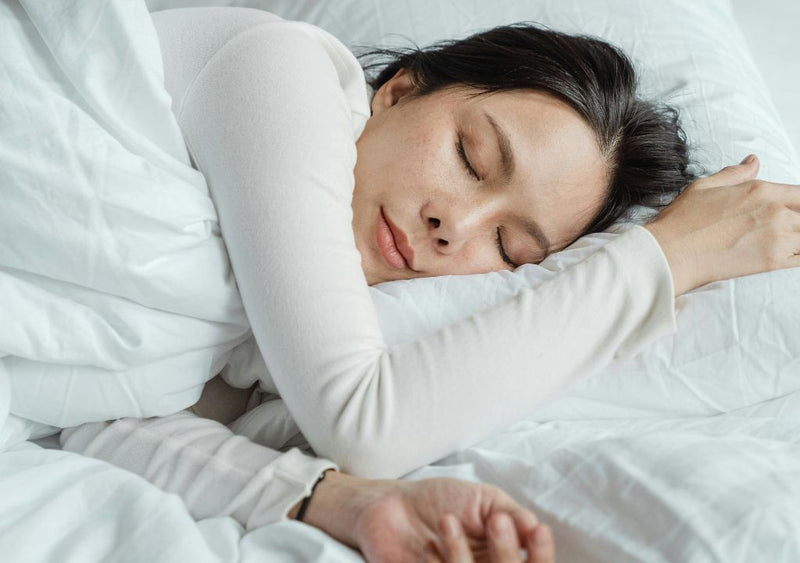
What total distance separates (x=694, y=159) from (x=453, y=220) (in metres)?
0.54

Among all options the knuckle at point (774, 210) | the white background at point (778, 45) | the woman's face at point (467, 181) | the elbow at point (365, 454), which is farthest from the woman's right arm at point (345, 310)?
the white background at point (778, 45)

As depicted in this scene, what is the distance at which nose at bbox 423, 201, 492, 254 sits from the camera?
1.09 metres

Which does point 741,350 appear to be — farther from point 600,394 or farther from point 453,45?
point 453,45

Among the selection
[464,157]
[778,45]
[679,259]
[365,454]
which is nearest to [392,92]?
[464,157]

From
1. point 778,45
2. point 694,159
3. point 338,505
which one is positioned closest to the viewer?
point 338,505

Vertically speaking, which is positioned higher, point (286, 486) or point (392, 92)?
point (392, 92)

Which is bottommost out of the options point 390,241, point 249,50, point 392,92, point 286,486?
point 286,486

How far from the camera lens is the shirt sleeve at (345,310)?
0.90 metres

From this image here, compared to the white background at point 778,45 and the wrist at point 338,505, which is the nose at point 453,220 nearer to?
the wrist at point 338,505

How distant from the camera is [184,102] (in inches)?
41.3

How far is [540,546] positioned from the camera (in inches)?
28.5

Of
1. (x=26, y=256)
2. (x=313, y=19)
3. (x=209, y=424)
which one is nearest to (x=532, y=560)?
(x=209, y=424)

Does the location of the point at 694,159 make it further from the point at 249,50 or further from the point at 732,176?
the point at 249,50

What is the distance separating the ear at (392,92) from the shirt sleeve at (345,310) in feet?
0.89
